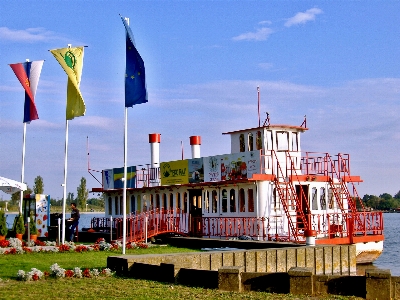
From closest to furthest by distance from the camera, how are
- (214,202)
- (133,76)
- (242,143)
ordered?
(133,76)
(214,202)
(242,143)

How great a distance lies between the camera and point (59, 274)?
13227 millimetres

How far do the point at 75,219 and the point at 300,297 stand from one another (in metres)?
16.7

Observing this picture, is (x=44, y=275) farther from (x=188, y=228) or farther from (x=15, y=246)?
(x=188, y=228)

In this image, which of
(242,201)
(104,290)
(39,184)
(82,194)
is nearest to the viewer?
(104,290)

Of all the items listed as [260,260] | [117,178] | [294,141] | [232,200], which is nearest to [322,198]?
[294,141]

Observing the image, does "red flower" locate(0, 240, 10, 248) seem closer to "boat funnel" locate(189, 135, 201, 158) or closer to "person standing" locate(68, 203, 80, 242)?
"person standing" locate(68, 203, 80, 242)

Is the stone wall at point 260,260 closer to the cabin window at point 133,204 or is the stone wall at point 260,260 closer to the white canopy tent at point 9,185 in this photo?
the white canopy tent at point 9,185

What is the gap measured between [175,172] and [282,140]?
571cm

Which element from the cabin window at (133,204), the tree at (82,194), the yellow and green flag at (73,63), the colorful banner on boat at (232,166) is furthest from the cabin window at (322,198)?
the tree at (82,194)

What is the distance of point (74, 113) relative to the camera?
76.9 ft

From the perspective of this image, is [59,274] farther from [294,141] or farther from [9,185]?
[294,141]

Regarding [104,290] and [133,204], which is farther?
[133,204]

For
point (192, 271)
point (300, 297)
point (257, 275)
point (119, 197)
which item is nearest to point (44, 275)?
point (192, 271)

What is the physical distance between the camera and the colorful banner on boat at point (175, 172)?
29.2 meters
